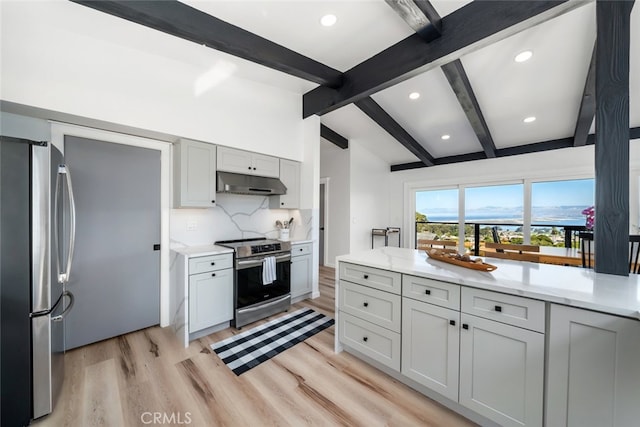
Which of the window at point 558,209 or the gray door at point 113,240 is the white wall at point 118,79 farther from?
the window at point 558,209

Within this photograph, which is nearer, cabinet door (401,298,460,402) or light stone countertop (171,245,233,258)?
cabinet door (401,298,460,402)

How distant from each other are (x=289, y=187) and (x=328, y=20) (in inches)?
80.3

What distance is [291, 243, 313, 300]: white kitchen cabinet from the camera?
11.2 ft

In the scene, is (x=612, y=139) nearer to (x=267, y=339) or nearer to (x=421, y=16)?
(x=421, y=16)

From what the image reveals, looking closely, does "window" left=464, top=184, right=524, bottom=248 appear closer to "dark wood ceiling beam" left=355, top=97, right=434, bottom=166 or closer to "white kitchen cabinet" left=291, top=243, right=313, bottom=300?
"dark wood ceiling beam" left=355, top=97, right=434, bottom=166

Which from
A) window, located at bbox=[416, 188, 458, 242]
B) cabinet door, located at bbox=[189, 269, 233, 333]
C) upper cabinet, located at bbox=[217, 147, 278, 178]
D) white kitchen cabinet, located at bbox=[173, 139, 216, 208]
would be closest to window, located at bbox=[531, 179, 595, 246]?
window, located at bbox=[416, 188, 458, 242]

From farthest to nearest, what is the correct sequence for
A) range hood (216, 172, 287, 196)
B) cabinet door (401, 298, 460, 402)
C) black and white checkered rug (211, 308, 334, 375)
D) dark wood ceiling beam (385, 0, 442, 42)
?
range hood (216, 172, 287, 196) → black and white checkered rug (211, 308, 334, 375) → dark wood ceiling beam (385, 0, 442, 42) → cabinet door (401, 298, 460, 402)

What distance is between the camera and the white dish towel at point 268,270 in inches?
114

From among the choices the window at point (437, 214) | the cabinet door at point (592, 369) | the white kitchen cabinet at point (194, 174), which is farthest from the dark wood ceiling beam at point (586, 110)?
the white kitchen cabinet at point (194, 174)

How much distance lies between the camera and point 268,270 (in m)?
2.94

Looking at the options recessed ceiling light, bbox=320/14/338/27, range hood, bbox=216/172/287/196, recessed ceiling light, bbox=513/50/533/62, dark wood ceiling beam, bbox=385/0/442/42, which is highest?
recessed ceiling light, bbox=513/50/533/62

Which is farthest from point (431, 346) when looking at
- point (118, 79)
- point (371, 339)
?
point (118, 79)

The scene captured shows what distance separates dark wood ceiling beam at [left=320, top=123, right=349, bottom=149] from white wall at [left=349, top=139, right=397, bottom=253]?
0.15 meters

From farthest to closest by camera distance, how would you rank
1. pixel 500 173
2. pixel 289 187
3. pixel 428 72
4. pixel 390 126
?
pixel 500 173 → pixel 390 126 → pixel 289 187 → pixel 428 72
